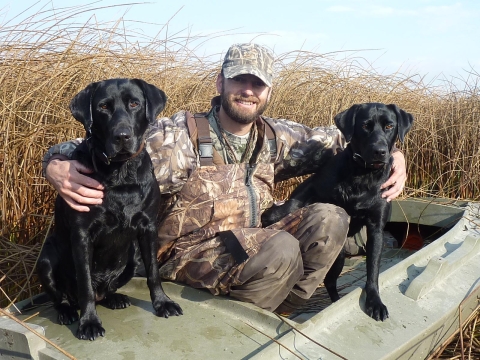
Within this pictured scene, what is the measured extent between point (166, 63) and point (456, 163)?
10.6ft

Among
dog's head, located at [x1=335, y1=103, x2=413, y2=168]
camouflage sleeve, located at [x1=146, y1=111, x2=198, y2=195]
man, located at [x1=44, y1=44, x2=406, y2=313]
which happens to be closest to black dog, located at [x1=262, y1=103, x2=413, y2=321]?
dog's head, located at [x1=335, y1=103, x2=413, y2=168]

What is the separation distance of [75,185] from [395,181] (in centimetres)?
200

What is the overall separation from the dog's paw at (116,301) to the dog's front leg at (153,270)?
155mm

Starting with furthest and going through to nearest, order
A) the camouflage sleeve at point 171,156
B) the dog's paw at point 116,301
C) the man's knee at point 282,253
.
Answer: the camouflage sleeve at point 171,156 < the man's knee at point 282,253 < the dog's paw at point 116,301

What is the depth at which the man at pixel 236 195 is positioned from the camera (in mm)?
2760

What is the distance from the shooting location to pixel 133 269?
8.95ft

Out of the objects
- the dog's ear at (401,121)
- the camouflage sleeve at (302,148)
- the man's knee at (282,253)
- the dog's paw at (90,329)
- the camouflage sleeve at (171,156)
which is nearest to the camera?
the dog's paw at (90,329)

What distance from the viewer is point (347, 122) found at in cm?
333

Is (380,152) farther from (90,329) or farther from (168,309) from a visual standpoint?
(90,329)

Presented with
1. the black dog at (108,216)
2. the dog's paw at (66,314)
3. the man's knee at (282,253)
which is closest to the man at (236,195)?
the man's knee at (282,253)

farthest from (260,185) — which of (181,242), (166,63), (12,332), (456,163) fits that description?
(456,163)

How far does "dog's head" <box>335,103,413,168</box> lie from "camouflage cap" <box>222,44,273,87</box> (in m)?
0.57

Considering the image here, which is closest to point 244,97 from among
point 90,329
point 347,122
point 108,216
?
point 347,122

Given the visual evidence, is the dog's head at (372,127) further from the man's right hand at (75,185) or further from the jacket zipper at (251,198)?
the man's right hand at (75,185)
